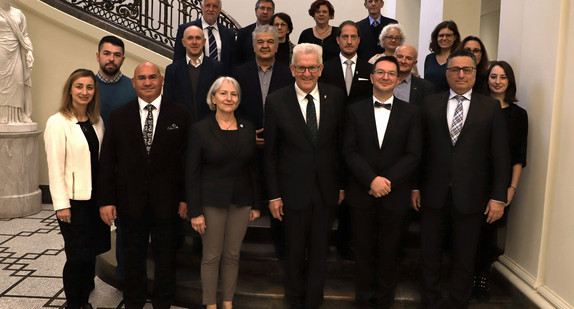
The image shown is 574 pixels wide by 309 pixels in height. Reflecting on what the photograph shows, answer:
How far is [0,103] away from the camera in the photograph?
570cm

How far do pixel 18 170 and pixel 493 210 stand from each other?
216 inches

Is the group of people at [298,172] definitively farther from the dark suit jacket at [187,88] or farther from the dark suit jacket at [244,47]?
the dark suit jacket at [244,47]

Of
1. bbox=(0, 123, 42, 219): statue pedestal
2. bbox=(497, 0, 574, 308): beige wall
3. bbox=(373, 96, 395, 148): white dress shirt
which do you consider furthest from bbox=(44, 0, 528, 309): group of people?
bbox=(0, 123, 42, 219): statue pedestal

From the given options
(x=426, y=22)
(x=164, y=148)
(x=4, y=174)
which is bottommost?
(x=4, y=174)

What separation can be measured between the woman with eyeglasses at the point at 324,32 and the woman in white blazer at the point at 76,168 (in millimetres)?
2036

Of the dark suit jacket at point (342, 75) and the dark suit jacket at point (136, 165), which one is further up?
the dark suit jacket at point (342, 75)

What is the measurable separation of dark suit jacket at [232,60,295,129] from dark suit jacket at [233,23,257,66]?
2.23 feet

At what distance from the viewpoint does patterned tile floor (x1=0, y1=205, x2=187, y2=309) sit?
3.53 meters

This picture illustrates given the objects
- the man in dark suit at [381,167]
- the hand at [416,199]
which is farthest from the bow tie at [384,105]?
the hand at [416,199]

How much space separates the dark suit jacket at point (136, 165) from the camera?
9.71 feet

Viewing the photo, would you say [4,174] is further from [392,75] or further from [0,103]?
[392,75]

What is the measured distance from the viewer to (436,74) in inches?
151

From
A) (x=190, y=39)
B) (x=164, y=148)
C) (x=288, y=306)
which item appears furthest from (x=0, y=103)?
(x=288, y=306)

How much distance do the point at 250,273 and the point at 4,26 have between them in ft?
14.3
